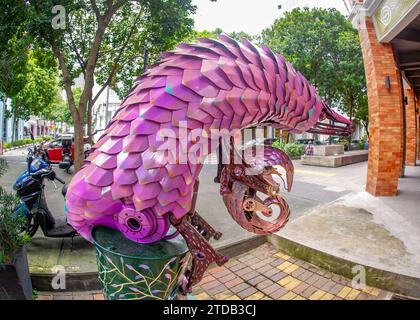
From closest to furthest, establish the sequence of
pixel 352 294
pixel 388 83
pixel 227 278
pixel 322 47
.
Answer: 1. pixel 352 294
2. pixel 227 278
3. pixel 388 83
4. pixel 322 47

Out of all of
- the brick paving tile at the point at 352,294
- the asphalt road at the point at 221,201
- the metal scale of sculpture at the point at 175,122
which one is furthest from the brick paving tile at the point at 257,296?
the metal scale of sculpture at the point at 175,122

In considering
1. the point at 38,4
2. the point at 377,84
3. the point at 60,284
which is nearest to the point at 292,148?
the point at 377,84

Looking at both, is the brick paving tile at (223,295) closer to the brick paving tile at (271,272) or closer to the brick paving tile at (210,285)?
the brick paving tile at (210,285)

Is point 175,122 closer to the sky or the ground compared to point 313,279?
closer to the sky

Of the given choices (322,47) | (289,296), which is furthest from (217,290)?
(322,47)

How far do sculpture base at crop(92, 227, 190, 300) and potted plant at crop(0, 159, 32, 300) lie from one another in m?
1.34

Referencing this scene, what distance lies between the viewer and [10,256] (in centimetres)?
223

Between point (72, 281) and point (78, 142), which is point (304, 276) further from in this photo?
point (78, 142)

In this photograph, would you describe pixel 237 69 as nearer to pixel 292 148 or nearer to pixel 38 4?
pixel 38 4

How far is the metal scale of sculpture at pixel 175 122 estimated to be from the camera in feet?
3.78

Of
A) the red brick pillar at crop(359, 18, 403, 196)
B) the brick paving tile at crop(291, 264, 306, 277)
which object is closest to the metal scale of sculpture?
the brick paving tile at crop(291, 264, 306, 277)

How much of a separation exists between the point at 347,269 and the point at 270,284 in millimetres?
927

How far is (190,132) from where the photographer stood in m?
1.14
